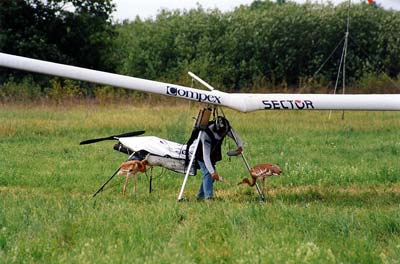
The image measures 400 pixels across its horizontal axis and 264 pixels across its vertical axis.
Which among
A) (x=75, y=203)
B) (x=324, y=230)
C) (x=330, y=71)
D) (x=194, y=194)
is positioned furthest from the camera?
A: (x=330, y=71)

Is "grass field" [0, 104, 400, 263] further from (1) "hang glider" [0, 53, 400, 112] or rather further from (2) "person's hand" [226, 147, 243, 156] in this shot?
(1) "hang glider" [0, 53, 400, 112]

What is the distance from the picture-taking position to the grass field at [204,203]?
6250 millimetres

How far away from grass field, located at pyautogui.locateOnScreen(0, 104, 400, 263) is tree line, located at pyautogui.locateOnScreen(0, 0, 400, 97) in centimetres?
1450

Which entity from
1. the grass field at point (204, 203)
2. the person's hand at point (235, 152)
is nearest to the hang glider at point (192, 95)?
the person's hand at point (235, 152)

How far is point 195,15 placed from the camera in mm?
40719

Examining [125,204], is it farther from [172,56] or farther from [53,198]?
[172,56]

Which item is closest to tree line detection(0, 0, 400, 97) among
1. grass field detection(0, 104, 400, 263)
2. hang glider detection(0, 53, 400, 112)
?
grass field detection(0, 104, 400, 263)

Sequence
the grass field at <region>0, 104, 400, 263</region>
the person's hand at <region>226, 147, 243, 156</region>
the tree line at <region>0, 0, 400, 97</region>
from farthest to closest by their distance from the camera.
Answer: the tree line at <region>0, 0, 400, 97</region>
the person's hand at <region>226, 147, 243, 156</region>
the grass field at <region>0, 104, 400, 263</region>

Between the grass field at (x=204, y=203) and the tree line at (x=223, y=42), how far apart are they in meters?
14.5

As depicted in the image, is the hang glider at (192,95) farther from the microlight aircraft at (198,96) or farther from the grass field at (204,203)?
the grass field at (204,203)

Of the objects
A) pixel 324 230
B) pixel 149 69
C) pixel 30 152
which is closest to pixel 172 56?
pixel 149 69

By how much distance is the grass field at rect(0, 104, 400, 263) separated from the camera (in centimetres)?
625

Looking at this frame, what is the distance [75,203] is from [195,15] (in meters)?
32.8

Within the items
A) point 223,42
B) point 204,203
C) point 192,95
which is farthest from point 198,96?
point 223,42
